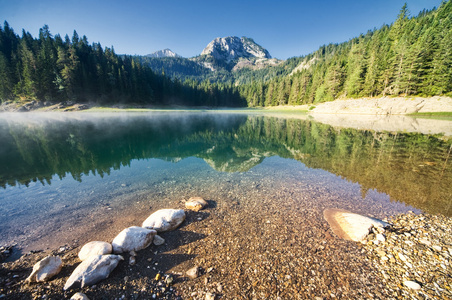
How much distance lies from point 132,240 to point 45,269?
1.83 meters

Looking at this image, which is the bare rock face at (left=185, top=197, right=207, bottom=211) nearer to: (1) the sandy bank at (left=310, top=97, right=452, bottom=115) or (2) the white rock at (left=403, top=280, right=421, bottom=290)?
(2) the white rock at (left=403, top=280, right=421, bottom=290)

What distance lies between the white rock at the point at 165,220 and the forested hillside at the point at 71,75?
286 feet

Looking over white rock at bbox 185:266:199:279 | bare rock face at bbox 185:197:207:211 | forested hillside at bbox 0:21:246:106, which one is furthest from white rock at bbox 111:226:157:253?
forested hillside at bbox 0:21:246:106

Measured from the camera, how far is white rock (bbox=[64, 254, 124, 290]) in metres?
3.75

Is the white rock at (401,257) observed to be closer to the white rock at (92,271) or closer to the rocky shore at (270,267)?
the rocky shore at (270,267)

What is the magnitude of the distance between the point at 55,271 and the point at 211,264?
3.79 m

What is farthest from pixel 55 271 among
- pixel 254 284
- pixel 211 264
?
pixel 254 284

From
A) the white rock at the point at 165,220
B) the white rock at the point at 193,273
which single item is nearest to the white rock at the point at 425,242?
the white rock at the point at 193,273

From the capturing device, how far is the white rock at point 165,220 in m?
5.95

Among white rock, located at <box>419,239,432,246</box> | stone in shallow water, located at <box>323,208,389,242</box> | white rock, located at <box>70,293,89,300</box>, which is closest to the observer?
white rock, located at <box>70,293,89,300</box>

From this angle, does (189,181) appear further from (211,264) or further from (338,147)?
(338,147)

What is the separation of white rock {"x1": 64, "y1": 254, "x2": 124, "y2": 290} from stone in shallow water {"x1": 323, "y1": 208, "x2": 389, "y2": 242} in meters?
7.01

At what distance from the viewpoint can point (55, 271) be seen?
406 centimetres

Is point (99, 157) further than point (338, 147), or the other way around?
point (338, 147)
